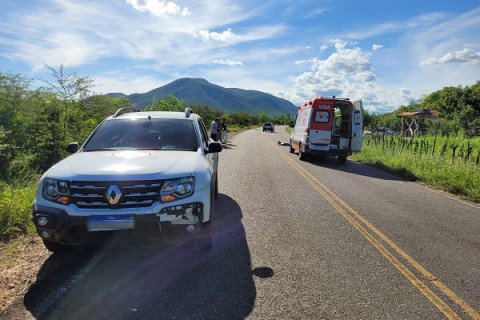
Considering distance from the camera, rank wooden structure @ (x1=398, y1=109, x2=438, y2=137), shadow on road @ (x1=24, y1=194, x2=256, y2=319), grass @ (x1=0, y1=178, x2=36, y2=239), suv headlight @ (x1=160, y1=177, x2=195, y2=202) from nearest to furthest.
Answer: shadow on road @ (x1=24, y1=194, x2=256, y2=319), suv headlight @ (x1=160, y1=177, x2=195, y2=202), grass @ (x1=0, y1=178, x2=36, y2=239), wooden structure @ (x1=398, y1=109, x2=438, y2=137)

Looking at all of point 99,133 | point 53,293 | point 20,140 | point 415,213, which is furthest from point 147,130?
point 20,140

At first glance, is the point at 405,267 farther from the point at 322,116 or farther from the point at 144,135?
the point at 322,116

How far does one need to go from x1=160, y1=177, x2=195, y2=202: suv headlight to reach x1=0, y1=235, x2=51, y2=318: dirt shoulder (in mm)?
1706

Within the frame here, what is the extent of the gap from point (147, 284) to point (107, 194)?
1053mm

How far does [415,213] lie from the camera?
24.9 feet

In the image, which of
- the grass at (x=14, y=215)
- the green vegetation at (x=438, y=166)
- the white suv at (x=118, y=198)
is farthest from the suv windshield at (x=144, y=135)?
the green vegetation at (x=438, y=166)

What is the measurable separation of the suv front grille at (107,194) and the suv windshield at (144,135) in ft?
4.66

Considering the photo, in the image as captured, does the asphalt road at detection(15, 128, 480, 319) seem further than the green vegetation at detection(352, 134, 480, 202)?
No

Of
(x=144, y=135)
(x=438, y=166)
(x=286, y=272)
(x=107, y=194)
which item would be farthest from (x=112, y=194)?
(x=438, y=166)

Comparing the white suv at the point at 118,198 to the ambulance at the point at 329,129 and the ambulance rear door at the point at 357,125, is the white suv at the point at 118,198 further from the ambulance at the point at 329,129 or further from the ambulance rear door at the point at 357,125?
the ambulance rear door at the point at 357,125

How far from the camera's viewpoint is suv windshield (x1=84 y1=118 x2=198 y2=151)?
5.31 m

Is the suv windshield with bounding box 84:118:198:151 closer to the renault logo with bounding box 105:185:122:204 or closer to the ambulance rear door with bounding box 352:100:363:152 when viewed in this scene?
the renault logo with bounding box 105:185:122:204

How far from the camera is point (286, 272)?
427 cm

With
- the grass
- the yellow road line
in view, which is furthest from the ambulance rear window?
the grass
